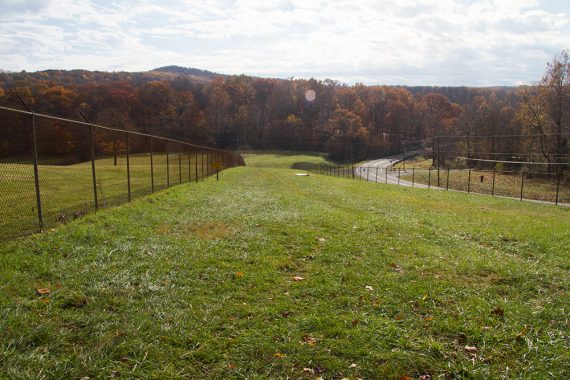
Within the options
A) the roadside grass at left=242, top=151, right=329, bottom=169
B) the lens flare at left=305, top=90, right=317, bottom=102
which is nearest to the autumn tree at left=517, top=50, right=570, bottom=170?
the roadside grass at left=242, top=151, right=329, bottom=169

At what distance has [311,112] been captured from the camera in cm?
12275

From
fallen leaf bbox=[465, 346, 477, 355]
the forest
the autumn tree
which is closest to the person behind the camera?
fallen leaf bbox=[465, 346, 477, 355]

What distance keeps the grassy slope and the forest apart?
155 ft

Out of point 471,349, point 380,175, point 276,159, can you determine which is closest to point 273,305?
point 471,349

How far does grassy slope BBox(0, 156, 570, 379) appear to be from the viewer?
3.33 meters

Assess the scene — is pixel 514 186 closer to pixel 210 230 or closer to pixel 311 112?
pixel 210 230

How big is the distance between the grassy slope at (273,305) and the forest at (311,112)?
155ft

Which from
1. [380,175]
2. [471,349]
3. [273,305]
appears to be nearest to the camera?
[471,349]

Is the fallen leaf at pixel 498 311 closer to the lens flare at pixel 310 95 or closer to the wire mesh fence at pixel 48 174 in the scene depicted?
the wire mesh fence at pixel 48 174

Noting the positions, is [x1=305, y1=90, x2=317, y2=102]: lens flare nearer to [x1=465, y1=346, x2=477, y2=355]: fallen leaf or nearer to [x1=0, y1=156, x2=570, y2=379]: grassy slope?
[x1=0, y1=156, x2=570, y2=379]: grassy slope

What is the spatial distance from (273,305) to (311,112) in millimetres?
121215

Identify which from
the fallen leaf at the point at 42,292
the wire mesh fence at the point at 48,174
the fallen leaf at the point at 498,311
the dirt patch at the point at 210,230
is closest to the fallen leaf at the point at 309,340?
the fallen leaf at the point at 498,311

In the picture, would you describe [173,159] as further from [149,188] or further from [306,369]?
[306,369]

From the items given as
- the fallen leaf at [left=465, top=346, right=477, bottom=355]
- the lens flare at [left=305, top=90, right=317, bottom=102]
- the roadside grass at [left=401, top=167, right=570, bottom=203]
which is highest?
the lens flare at [left=305, top=90, right=317, bottom=102]
